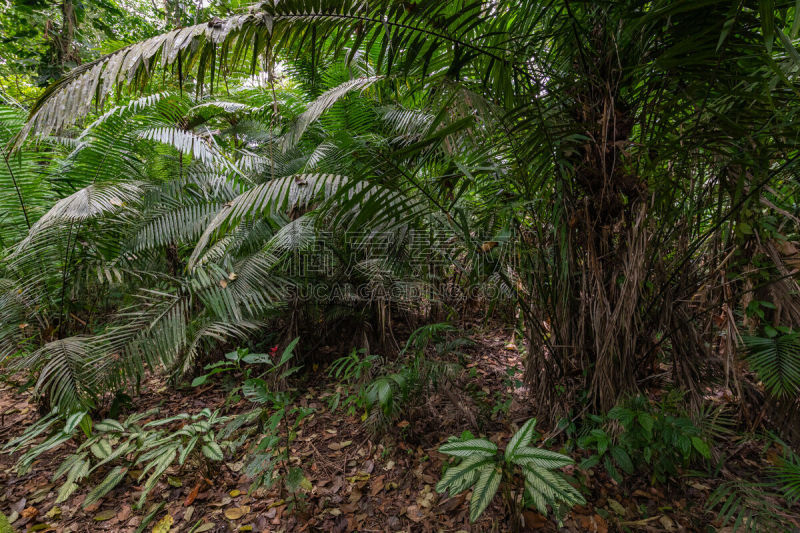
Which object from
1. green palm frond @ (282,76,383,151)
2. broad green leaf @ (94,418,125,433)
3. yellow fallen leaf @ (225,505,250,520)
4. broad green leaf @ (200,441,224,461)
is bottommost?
yellow fallen leaf @ (225,505,250,520)

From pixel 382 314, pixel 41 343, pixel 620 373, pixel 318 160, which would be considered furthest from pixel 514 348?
pixel 41 343

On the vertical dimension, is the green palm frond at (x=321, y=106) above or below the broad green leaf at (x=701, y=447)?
above

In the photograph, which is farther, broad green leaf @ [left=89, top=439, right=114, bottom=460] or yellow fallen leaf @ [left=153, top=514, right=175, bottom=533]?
broad green leaf @ [left=89, top=439, right=114, bottom=460]

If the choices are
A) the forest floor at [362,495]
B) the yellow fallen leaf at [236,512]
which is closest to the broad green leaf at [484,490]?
the forest floor at [362,495]

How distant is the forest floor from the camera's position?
1.34 m

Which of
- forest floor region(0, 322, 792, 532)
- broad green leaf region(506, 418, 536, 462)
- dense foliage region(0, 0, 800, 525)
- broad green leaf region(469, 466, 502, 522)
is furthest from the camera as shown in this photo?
forest floor region(0, 322, 792, 532)

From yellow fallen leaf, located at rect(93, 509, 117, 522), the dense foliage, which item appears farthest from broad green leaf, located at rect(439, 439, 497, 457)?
yellow fallen leaf, located at rect(93, 509, 117, 522)

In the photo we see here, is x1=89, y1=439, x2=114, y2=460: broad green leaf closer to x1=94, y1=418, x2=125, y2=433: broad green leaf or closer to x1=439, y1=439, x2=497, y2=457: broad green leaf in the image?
x1=94, y1=418, x2=125, y2=433: broad green leaf

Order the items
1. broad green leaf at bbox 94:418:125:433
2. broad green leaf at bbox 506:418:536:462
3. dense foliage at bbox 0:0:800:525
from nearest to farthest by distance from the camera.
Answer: broad green leaf at bbox 506:418:536:462
dense foliage at bbox 0:0:800:525
broad green leaf at bbox 94:418:125:433

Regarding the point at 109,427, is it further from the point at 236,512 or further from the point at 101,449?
the point at 236,512

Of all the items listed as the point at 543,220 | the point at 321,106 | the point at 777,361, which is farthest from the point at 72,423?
the point at 777,361

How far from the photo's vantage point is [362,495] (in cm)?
156

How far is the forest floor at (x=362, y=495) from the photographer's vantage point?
1.34m

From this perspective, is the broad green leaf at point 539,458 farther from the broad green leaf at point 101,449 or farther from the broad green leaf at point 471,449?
the broad green leaf at point 101,449
